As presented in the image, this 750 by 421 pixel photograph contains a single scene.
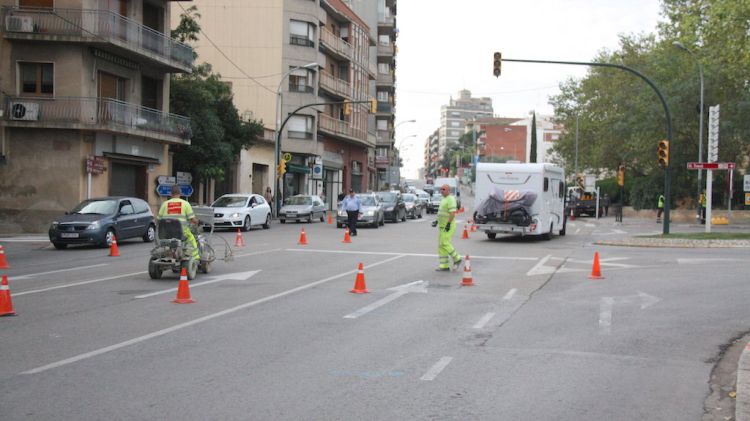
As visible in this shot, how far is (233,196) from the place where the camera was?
108ft

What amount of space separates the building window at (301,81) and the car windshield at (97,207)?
95.3ft

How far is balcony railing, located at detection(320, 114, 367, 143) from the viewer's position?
55316mm

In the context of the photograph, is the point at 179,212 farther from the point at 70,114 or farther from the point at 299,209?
the point at 299,209

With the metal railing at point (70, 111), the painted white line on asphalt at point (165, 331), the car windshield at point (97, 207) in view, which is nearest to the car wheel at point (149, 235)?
the car windshield at point (97, 207)

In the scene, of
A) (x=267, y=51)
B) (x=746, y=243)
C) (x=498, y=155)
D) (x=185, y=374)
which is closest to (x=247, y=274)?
(x=185, y=374)

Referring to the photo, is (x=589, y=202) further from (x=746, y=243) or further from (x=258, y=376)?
(x=258, y=376)

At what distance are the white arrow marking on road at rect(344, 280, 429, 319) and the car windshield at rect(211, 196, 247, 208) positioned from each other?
1935cm

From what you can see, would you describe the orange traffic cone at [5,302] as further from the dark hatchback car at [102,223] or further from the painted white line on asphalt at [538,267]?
the dark hatchback car at [102,223]

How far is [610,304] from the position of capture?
37.9 ft

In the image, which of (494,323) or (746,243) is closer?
(494,323)

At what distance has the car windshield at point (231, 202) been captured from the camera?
1261 inches

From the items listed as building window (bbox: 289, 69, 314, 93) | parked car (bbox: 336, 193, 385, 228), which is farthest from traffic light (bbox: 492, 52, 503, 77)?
building window (bbox: 289, 69, 314, 93)

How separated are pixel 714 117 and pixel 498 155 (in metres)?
128

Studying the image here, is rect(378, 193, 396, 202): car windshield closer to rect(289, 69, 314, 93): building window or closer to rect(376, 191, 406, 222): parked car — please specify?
rect(376, 191, 406, 222): parked car
